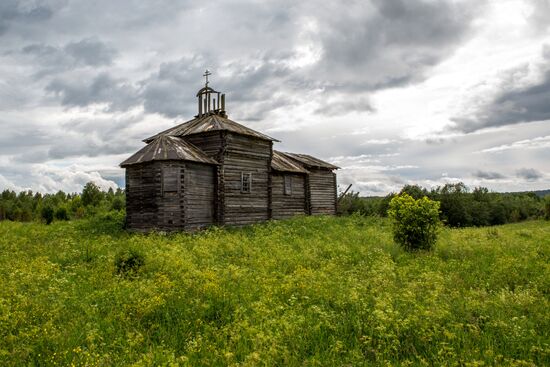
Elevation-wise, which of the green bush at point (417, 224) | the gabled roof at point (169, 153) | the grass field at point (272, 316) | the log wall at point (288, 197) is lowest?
the grass field at point (272, 316)

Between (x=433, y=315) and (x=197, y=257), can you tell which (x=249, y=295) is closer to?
(x=433, y=315)

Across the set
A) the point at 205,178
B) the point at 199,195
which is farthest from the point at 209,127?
the point at 199,195

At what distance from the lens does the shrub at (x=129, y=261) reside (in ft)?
35.6

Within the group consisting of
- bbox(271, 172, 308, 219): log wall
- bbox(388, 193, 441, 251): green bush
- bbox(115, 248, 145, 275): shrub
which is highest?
bbox(271, 172, 308, 219): log wall

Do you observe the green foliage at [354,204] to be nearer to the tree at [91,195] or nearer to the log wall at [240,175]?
the log wall at [240,175]

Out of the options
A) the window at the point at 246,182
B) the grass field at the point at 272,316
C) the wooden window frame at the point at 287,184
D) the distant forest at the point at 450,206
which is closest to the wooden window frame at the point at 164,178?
the window at the point at 246,182

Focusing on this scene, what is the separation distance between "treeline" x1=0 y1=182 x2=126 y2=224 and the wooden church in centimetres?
1233

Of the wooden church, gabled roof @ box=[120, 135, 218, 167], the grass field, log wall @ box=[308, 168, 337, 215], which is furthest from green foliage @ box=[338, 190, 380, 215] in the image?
the grass field

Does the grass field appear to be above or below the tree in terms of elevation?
below

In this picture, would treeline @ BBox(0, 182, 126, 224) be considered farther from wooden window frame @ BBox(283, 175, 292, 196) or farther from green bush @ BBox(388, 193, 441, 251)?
green bush @ BBox(388, 193, 441, 251)

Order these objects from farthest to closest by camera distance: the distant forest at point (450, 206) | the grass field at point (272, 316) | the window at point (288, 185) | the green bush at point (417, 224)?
the distant forest at point (450, 206) → the window at point (288, 185) → the green bush at point (417, 224) → the grass field at point (272, 316)

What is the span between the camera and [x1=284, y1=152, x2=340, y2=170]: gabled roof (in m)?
32.9

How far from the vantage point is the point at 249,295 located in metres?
8.08

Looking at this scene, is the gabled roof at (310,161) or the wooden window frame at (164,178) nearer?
the wooden window frame at (164,178)
